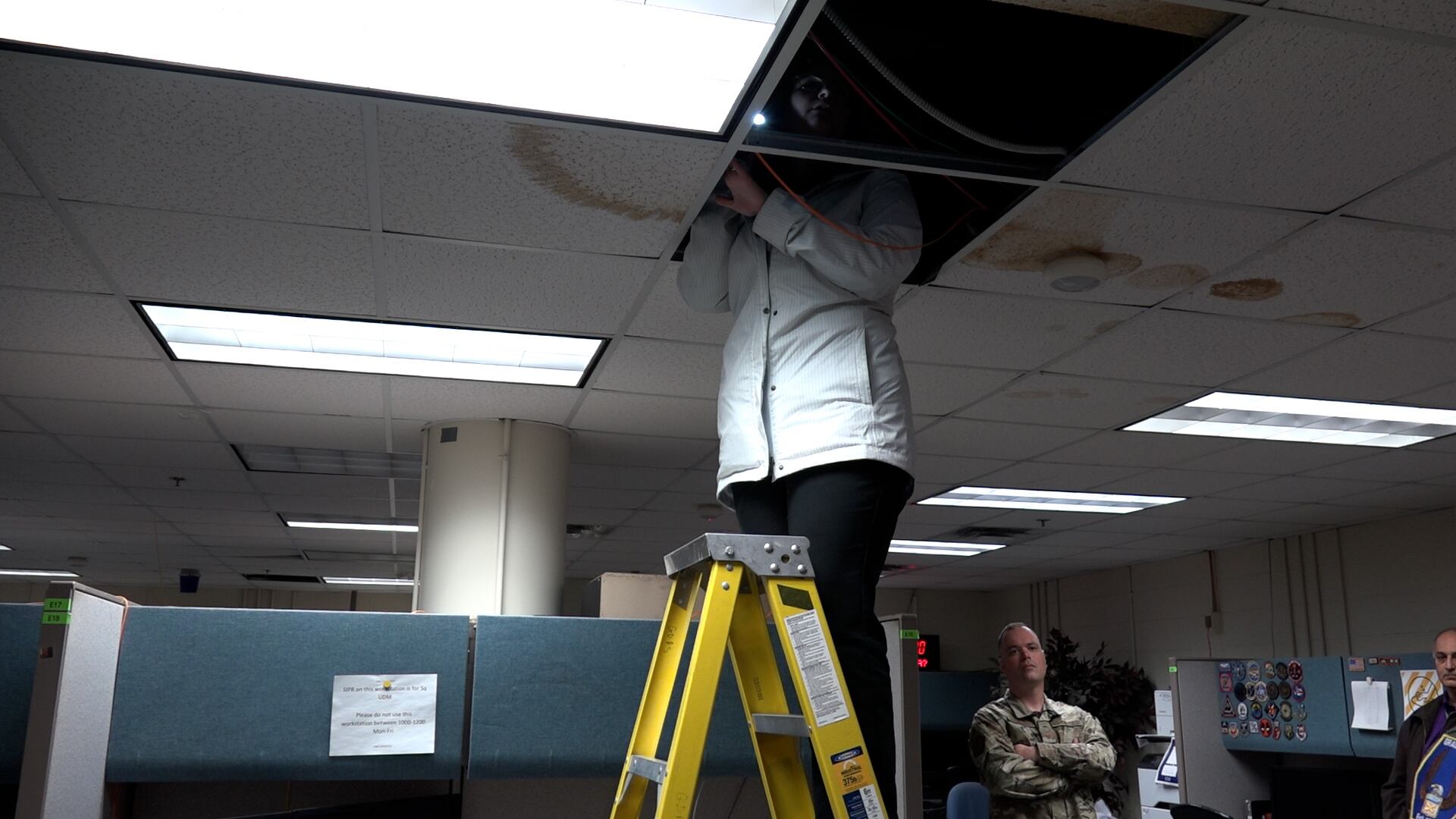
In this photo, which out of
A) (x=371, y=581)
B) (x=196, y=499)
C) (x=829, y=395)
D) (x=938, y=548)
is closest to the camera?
(x=829, y=395)

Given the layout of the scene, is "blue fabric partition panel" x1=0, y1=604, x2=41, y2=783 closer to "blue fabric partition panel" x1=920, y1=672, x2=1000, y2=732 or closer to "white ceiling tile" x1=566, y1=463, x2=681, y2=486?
"white ceiling tile" x1=566, y1=463, x2=681, y2=486

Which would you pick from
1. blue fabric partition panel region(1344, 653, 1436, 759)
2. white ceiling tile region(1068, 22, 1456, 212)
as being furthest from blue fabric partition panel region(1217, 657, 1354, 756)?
white ceiling tile region(1068, 22, 1456, 212)

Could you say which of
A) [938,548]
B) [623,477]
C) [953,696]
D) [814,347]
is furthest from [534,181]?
[953,696]

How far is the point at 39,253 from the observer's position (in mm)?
3309

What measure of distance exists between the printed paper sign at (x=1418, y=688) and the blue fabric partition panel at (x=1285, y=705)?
1.45 feet

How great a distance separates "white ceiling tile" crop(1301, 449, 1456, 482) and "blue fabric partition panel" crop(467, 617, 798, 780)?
15.4 feet

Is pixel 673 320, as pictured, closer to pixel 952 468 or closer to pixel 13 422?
pixel 952 468

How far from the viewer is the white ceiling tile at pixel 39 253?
3.05 metres

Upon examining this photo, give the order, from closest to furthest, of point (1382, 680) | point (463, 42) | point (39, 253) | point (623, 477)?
1. point (463, 42)
2. point (39, 253)
3. point (1382, 680)
4. point (623, 477)

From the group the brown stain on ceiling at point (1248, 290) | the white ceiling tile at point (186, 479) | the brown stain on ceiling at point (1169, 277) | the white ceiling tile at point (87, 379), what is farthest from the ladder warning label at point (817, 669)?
the white ceiling tile at point (186, 479)

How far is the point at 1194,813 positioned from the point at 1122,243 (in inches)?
123

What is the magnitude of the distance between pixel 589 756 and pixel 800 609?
0.80m

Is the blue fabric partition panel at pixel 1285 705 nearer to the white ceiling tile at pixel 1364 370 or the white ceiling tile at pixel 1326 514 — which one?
the white ceiling tile at pixel 1326 514

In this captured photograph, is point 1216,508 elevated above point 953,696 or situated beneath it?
elevated above
